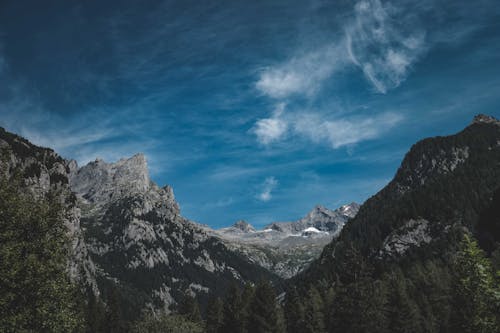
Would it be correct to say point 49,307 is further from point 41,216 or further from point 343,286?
point 343,286

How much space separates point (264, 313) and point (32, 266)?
6628 cm

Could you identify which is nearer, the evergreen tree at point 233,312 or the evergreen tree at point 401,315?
the evergreen tree at point 401,315

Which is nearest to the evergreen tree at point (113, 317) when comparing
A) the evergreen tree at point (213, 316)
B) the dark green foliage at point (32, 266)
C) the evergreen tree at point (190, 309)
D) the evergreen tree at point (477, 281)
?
the evergreen tree at point (190, 309)

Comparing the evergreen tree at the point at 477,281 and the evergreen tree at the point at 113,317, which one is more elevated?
the evergreen tree at the point at 113,317

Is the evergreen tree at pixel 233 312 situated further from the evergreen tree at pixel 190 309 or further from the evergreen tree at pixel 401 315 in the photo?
the evergreen tree at pixel 401 315

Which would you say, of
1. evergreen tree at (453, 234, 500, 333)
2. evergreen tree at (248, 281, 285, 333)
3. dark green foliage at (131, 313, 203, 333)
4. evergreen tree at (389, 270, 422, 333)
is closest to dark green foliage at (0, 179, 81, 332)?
evergreen tree at (453, 234, 500, 333)

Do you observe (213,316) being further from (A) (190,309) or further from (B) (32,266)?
(B) (32,266)

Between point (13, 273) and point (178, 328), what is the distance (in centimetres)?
7142

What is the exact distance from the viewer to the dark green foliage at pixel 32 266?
72.1 ft

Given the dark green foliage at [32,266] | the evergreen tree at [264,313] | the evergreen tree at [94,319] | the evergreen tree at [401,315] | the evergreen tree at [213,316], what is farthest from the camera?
the evergreen tree at [213,316]

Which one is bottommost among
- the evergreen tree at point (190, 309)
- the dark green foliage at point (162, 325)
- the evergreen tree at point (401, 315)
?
the evergreen tree at point (401, 315)

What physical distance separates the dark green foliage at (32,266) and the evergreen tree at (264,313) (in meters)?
61.1

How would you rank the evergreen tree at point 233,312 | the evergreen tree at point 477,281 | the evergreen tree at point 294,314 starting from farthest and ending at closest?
the evergreen tree at point 294,314
the evergreen tree at point 233,312
the evergreen tree at point 477,281

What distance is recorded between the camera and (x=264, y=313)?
8269cm
